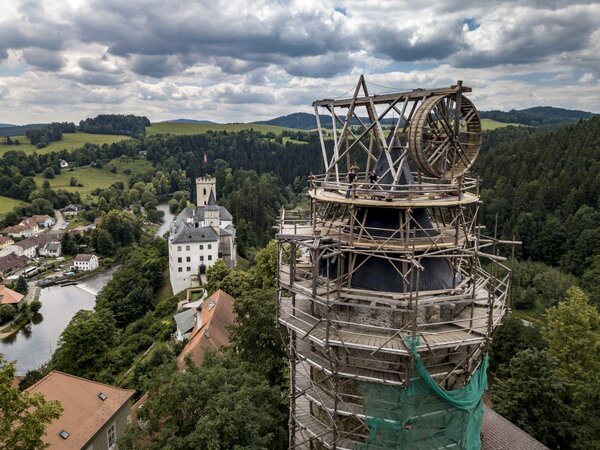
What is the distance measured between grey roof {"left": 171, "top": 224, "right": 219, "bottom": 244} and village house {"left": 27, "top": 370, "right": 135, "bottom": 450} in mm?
38504

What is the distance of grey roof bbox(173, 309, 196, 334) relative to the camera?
136 feet

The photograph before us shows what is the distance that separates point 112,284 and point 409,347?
196 ft

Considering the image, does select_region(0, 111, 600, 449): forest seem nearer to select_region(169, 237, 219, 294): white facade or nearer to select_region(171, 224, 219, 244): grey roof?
select_region(169, 237, 219, 294): white facade

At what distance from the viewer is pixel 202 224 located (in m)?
79.6

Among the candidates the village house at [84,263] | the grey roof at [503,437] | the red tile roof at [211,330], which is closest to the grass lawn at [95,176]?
the village house at [84,263]

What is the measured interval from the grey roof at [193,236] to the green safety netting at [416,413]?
51.4 meters

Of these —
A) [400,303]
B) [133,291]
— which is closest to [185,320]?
[133,291]

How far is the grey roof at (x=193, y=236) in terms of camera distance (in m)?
62.8

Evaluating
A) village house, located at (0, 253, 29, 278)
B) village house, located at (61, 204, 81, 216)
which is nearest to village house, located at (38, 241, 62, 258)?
village house, located at (0, 253, 29, 278)

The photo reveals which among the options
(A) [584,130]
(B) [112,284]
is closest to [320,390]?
(B) [112,284]

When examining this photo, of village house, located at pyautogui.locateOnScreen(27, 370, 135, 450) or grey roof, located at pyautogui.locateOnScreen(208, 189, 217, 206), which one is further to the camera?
grey roof, located at pyautogui.locateOnScreen(208, 189, 217, 206)

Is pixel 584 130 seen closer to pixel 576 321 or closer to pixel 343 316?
pixel 576 321

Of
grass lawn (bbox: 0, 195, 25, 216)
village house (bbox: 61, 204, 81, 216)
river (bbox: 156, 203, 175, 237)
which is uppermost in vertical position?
grass lawn (bbox: 0, 195, 25, 216)

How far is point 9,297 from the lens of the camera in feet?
230
